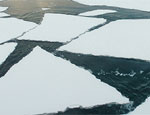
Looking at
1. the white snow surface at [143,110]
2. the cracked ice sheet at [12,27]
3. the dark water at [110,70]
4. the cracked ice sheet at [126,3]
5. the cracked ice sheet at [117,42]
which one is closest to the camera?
the white snow surface at [143,110]

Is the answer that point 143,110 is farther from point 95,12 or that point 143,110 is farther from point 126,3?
point 126,3

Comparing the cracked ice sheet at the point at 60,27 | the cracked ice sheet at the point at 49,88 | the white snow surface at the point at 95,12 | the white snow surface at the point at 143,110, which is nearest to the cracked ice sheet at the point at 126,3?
the white snow surface at the point at 95,12

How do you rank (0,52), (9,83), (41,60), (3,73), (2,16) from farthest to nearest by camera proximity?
(2,16)
(0,52)
(41,60)
(3,73)
(9,83)

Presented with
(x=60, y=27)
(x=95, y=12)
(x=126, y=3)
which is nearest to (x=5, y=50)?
(x=60, y=27)

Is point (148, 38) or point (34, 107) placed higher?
point (148, 38)

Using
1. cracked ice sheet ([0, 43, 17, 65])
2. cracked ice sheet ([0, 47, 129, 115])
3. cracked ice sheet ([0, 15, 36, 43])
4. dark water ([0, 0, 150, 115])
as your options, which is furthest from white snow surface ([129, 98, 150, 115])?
cracked ice sheet ([0, 15, 36, 43])

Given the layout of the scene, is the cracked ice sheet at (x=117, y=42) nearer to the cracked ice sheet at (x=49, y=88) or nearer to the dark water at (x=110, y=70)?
the dark water at (x=110, y=70)

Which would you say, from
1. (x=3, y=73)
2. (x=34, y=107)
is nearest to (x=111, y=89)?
(x=34, y=107)

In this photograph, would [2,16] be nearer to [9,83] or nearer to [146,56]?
[9,83]
